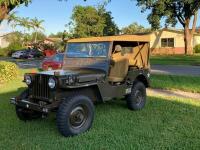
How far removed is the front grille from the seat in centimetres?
157

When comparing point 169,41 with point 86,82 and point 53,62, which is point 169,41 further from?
point 86,82

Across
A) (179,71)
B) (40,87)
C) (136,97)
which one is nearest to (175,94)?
(136,97)

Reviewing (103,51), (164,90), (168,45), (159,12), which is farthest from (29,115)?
(168,45)

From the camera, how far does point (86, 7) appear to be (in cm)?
5703

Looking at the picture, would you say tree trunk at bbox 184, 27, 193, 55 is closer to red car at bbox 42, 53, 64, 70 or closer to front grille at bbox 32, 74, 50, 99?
red car at bbox 42, 53, 64, 70

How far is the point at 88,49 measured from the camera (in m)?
7.58

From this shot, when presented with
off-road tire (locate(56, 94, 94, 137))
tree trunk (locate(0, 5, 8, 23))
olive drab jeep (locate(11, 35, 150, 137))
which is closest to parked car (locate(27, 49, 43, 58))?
tree trunk (locate(0, 5, 8, 23))

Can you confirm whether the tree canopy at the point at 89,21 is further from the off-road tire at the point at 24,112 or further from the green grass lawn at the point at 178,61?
the off-road tire at the point at 24,112

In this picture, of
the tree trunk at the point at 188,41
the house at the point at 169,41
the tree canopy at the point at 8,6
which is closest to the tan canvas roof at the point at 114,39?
the tree canopy at the point at 8,6

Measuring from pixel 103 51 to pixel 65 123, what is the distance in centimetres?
209

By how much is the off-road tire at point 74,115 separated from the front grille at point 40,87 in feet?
1.67

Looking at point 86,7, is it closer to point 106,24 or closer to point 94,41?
point 106,24

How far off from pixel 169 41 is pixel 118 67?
39801mm

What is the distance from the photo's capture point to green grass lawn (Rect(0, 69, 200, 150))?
560cm
